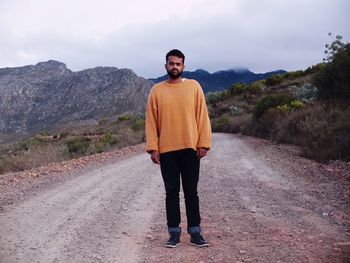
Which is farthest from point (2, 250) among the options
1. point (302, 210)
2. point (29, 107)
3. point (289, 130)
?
point (29, 107)

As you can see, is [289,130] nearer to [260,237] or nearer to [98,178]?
[98,178]

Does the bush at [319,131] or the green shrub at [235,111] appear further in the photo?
the green shrub at [235,111]

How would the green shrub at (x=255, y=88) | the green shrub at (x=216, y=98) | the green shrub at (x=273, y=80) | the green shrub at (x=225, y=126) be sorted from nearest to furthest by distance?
the green shrub at (x=225, y=126)
the green shrub at (x=255, y=88)
the green shrub at (x=216, y=98)
the green shrub at (x=273, y=80)

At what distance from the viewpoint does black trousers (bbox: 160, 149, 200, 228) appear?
550 cm

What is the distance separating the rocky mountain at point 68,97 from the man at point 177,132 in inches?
2375

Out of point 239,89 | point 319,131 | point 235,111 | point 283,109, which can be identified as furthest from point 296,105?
point 239,89

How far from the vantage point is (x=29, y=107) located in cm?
7700

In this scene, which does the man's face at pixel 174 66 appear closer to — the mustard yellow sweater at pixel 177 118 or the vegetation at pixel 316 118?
the mustard yellow sweater at pixel 177 118

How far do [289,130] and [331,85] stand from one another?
294cm

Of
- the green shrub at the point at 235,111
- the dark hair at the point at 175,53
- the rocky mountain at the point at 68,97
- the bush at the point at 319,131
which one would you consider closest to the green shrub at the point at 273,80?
the green shrub at the point at 235,111

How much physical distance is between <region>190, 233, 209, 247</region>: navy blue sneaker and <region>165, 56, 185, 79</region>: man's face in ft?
5.78

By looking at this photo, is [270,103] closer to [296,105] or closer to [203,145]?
[296,105]

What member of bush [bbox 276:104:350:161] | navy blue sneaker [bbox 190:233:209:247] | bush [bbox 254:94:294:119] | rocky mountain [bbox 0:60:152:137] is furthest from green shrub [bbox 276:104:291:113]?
rocky mountain [bbox 0:60:152:137]

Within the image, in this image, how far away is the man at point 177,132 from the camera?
A: 544cm
